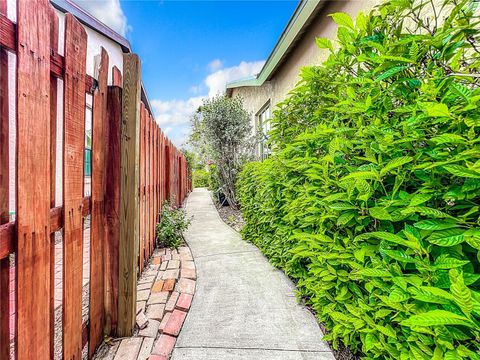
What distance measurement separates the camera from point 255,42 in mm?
9688

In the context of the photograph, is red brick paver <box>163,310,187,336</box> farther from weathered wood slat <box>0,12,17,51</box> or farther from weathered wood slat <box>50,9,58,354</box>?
weathered wood slat <box>0,12,17,51</box>

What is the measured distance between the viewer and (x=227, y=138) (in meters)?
6.99

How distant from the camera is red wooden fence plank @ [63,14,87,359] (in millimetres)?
1262

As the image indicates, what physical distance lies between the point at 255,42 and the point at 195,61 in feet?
12.9

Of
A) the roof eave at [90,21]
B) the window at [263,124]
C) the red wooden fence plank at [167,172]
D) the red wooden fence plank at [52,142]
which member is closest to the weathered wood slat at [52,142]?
the red wooden fence plank at [52,142]

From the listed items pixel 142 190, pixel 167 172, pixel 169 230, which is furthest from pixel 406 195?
pixel 167 172

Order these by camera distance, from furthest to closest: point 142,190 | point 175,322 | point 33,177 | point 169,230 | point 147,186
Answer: point 169,230, point 147,186, point 142,190, point 175,322, point 33,177

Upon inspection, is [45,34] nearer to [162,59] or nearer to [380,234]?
[380,234]

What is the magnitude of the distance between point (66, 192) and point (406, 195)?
1646 millimetres

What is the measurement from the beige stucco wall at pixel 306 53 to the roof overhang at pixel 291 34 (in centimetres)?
12

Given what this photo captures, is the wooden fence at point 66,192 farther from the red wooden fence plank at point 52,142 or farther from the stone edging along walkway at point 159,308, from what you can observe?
the stone edging along walkway at point 159,308

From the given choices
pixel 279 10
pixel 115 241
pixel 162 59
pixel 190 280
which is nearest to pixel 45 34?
pixel 115 241

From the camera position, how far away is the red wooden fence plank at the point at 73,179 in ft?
4.14

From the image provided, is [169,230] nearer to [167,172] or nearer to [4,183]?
[167,172]
